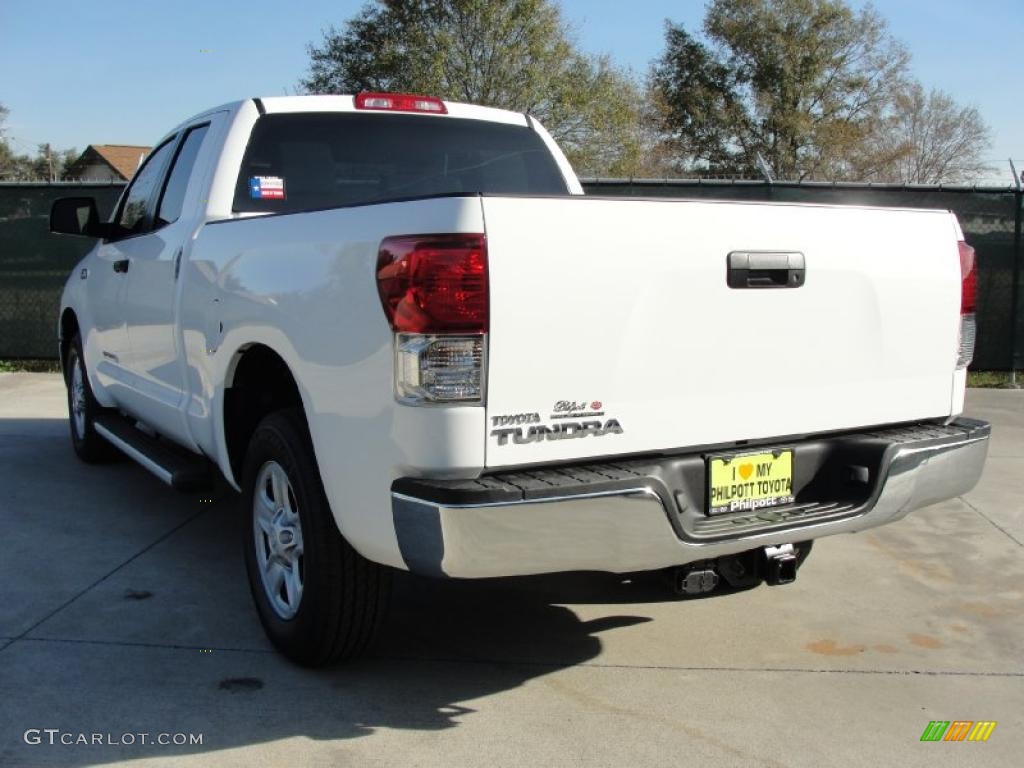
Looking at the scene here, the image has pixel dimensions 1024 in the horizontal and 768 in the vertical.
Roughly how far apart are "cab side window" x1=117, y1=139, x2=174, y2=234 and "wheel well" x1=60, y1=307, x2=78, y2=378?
3.44 feet

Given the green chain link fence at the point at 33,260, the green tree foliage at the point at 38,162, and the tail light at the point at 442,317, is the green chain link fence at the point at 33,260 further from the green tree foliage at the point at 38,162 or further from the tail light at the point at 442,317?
the green tree foliage at the point at 38,162

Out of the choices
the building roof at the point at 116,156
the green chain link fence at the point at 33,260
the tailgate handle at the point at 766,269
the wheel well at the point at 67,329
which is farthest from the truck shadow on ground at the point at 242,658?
the building roof at the point at 116,156

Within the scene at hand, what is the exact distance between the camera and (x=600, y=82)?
35.3m

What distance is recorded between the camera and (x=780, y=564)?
11.3 feet

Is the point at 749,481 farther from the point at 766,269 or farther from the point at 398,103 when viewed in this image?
the point at 398,103

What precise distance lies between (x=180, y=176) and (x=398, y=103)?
1.07 metres

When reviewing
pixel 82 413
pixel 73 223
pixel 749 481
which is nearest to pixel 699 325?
pixel 749 481

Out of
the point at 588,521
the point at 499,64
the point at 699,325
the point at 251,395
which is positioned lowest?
the point at 588,521

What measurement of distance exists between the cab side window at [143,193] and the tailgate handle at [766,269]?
322 centimetres

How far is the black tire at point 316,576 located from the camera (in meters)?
3.36

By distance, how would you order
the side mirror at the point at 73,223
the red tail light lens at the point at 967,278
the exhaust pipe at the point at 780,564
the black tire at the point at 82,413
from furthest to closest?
the black tire at the point at 82,413 < the side mirror at the point at 73,223 < the red tail light lens at the point at 967,278 < the exhaust pipe at the point at 780,564

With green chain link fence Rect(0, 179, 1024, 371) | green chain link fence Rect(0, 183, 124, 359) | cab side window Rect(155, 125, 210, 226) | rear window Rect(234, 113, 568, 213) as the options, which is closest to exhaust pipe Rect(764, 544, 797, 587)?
rear window Rect(234, 113, 568, 213)

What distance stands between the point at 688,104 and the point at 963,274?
156 feet

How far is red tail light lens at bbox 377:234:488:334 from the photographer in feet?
9.35
